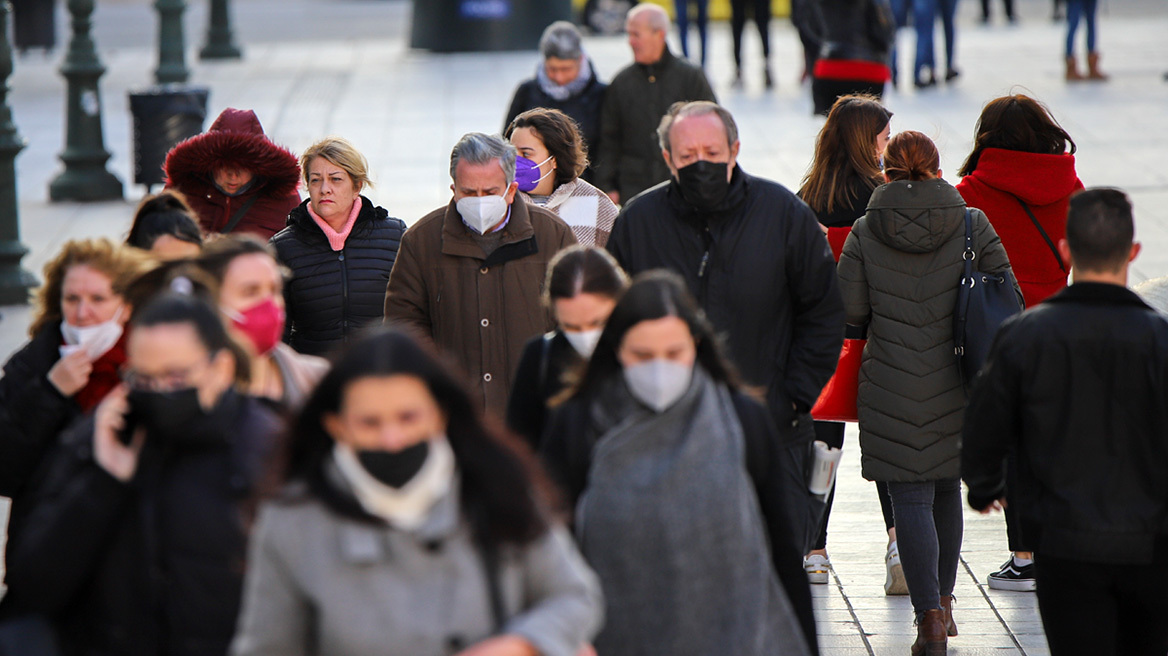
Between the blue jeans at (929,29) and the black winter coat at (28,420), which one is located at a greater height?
the blue jeans at (929,29)

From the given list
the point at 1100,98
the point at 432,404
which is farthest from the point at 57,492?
the point at 1100,98

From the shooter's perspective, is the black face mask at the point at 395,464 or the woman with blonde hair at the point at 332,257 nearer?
the black face mask at the point at 395,464

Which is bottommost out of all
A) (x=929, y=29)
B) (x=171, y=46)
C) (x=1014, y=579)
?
(x=1014, y=579)

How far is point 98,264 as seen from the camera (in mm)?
3963

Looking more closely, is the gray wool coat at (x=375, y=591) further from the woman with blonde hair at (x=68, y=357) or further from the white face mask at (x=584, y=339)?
the woman with blonde hair at (x=68, y=357)

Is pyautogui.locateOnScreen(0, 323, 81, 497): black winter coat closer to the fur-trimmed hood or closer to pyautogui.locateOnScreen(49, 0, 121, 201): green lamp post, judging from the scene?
the fur-trimmed hood

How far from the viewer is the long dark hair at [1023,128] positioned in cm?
573

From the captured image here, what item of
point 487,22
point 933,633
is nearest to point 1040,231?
point 933,633

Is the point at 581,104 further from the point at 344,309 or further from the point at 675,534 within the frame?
the point at 675,534

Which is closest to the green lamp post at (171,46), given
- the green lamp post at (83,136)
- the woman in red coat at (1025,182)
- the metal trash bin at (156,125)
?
the green lamp post at (83,136)

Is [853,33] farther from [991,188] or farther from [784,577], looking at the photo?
[784,577]

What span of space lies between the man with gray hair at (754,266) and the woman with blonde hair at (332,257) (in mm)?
1447

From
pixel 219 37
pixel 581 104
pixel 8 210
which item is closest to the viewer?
pixel 581 104

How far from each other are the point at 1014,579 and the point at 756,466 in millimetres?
2743
